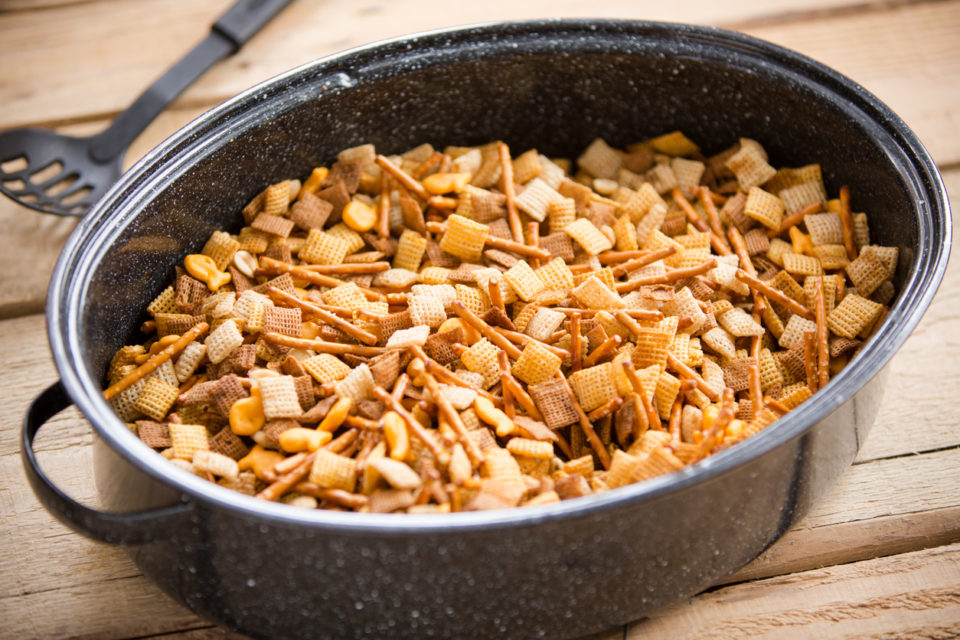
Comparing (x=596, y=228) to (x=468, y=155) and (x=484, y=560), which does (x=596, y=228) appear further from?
(x=484, y=560)

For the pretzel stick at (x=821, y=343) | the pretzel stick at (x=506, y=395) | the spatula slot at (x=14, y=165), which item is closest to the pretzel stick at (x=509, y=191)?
the pretzel stick at (x=506, y=395)

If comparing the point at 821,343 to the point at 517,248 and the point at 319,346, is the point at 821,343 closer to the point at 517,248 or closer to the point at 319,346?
the point at 517,248

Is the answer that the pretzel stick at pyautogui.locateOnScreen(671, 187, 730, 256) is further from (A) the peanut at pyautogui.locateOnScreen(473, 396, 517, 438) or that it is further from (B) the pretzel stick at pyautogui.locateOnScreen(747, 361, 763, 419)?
(A) the peanut at pyautogui.locateOnScreen(473, 396, 517, 438)

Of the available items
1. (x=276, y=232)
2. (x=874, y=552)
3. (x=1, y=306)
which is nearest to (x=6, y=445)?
(x=1, y=306)

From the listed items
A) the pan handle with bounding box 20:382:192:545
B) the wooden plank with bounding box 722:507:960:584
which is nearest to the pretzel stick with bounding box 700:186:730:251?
the wooden plank with bounding box 722:507:960:584

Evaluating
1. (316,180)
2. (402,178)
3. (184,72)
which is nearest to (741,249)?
(402,178)

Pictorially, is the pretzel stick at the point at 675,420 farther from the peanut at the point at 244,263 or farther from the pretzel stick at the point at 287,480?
the peanut at the point at 244,263
